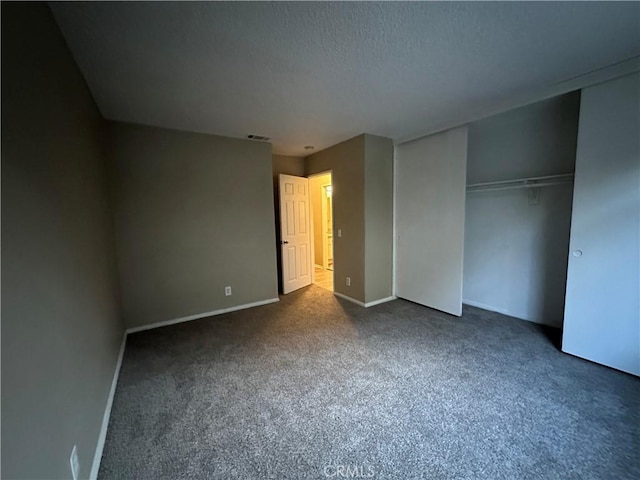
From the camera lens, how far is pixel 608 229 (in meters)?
2.21

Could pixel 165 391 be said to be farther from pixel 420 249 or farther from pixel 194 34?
pixel 420 249

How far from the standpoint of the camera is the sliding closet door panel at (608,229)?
2.09m

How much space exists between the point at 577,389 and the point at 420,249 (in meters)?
2.11

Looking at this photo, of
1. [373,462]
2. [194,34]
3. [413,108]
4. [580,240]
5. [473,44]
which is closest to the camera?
[373,462]

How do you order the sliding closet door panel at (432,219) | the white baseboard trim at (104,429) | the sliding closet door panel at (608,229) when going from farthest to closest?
the sliding closet door panel at (432,219), the sliding closet door panel at (608,229), the white baseboard trim at (104,429)

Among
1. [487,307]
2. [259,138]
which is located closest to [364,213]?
[259,138]

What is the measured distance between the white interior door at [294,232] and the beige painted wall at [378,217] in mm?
1406

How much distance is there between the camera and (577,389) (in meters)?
2.02

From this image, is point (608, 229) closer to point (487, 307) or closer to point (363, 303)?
point (487, 307)

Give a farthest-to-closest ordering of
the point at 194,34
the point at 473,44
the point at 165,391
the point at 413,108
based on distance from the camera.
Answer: the point at 413,108 < the point at 165,391 < the point at 473,44 < the point at 194,34

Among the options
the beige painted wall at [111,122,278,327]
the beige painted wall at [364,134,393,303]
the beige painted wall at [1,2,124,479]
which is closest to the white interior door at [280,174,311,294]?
the beige painted wall at [111,122,278,327]

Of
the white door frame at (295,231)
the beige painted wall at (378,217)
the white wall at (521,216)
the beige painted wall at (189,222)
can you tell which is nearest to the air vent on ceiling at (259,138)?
the beige painted wall at (189,222)

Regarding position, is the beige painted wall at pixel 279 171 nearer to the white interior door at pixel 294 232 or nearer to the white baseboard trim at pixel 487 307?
the white interior door at pixel 294 232

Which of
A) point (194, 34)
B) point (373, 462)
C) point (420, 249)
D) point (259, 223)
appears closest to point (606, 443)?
point (373, 462)
